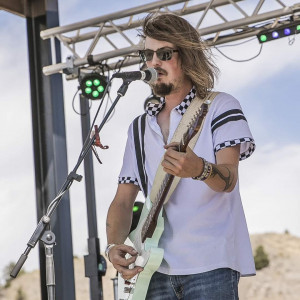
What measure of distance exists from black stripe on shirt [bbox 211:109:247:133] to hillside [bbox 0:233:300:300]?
19.8 m

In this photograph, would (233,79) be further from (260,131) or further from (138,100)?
(138,100)

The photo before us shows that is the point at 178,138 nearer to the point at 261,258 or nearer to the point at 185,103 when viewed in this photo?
the point at 185,103

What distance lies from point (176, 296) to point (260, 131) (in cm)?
1900

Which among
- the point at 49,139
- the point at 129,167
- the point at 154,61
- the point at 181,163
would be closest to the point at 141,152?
the point at 129,167

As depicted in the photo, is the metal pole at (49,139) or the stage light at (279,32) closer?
the stage light at (279,32)

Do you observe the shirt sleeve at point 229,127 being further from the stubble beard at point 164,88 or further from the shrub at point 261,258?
the shrub at point 261,258

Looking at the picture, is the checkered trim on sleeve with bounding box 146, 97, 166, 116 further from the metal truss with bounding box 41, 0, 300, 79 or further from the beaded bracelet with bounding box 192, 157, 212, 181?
the metal truss with bounding box 41, 0, 300, 79

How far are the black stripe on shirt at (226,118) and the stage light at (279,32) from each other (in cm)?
401

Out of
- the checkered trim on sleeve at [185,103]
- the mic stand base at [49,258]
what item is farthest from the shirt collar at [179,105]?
the mic stand base at [49,258]

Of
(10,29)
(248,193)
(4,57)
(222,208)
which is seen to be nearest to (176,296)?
(222,208)

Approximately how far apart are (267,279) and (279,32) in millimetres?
18491

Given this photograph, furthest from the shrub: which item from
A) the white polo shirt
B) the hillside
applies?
the white polo shirt

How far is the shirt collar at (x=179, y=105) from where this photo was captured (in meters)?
2.79

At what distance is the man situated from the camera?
2.49m
